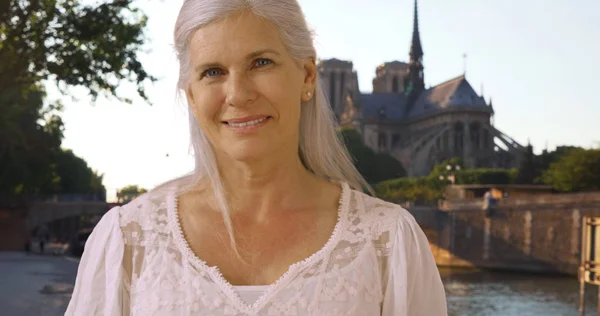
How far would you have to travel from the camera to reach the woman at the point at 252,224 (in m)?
1.49

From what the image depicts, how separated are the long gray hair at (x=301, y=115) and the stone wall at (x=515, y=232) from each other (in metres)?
29.2

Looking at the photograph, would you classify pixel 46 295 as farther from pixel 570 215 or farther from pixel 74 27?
pixel 570 215

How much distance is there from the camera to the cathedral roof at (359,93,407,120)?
278ft

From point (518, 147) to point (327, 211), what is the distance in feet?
221

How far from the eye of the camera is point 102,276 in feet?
5.10

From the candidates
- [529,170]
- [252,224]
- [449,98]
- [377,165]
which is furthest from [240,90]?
[449,98]

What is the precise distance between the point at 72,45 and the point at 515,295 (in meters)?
19.4

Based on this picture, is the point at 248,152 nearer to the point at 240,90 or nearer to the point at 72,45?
the point at 240,90

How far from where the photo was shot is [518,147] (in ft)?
220

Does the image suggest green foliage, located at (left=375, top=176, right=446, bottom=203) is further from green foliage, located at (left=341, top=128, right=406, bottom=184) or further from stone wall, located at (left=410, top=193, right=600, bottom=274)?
green foliage, located at (left=341, top=128, right=406, bottom=184)

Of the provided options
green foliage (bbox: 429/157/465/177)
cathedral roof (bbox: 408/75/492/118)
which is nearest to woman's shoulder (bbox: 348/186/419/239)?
green foliage (bbox: 429/157/465/177)

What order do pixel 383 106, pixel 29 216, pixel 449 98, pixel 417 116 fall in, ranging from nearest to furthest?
1. pixel 29 216
2. pixel 449 98
3. pixel 417 116
4. pixel 383 106

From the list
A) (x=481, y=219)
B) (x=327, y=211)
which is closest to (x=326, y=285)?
(x=327, y=211)

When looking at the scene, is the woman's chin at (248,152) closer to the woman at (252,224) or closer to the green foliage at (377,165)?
the woman at (252,224)
